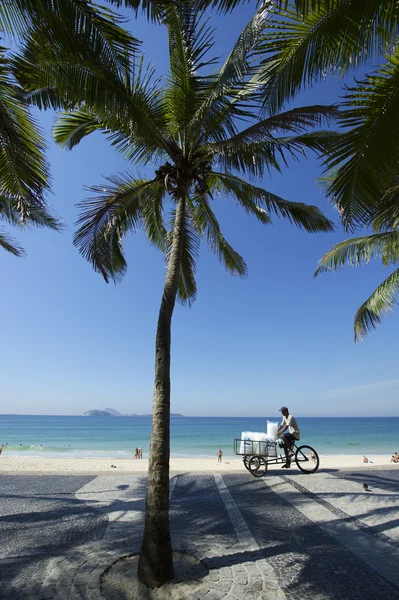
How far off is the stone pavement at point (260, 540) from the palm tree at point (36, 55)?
428 cm

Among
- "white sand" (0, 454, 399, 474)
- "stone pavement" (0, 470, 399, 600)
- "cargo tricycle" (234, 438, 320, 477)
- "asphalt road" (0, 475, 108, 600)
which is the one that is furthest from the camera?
"white sand" (0, 454, 399, 474)

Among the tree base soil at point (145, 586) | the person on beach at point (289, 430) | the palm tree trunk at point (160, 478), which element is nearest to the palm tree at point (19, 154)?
the palm tree trunk at point (160, 478)

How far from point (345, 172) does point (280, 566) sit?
4.51 meters

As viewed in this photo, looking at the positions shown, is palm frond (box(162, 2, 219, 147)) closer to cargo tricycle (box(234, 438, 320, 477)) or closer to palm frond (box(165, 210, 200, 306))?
palm frond (box(165, 210, 200, 306))

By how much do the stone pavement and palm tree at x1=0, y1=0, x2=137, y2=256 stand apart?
14.0 ft

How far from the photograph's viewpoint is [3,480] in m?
8.75

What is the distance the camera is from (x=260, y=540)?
15.3 feet

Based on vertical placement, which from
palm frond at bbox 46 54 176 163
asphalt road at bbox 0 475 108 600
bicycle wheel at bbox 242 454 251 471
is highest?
palm frond at bbox 46 54 176 163

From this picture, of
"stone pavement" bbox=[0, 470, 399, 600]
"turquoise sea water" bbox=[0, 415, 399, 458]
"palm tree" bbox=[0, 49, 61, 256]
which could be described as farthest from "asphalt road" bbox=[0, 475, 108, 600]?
"turquoise sea water" bbox=[0, 415, 399, 458]

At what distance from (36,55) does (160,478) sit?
16.2 feet

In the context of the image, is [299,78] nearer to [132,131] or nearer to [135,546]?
[132,131]

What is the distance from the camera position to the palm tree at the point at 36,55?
304 centimetres

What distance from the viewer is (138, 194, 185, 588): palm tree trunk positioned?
3.58 meters

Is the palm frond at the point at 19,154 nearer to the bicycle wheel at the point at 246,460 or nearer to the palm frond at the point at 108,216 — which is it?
the palm frond at the point at 108,216
